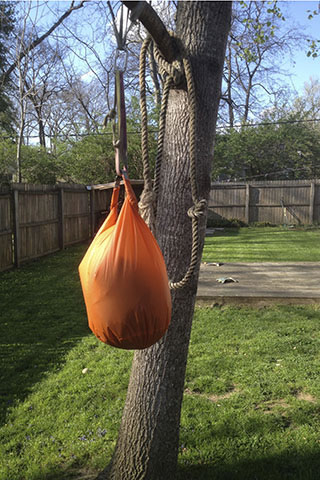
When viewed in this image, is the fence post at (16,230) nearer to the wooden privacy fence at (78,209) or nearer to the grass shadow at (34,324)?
the wooden privacy fence at (78,209)

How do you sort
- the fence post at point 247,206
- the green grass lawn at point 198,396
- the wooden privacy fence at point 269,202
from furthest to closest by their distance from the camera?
the fence post at point 247,206 → the wooden privacy fence at point 269,202 → the green grass lawn at point 198,396

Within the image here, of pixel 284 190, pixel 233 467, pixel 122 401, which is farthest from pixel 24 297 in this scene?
pixel 284 190

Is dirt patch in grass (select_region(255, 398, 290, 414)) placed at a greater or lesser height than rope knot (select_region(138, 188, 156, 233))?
lesser

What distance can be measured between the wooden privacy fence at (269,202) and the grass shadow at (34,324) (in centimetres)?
1150

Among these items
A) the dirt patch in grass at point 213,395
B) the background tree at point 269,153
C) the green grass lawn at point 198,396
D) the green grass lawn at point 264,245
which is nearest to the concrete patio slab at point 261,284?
the green grass lawn at point 198,396

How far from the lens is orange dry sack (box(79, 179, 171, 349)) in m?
1.42

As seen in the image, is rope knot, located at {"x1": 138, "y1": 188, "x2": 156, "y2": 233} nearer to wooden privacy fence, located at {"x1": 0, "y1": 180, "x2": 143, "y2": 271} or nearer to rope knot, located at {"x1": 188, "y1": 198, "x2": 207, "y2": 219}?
rope knot, located at {"x1": 188, "y1": 198, "x2": 207, "y2": 219}

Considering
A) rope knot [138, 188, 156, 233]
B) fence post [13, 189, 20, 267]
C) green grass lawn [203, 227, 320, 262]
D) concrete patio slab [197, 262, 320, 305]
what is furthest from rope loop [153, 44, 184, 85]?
green grass lawn [203, 227, 320, 262]

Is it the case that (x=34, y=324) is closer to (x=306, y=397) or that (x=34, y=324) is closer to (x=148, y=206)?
(x=306, y=397)

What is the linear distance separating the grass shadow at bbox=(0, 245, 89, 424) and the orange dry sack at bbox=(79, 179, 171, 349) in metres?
2.04

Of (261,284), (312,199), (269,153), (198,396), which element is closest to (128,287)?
(198,396)

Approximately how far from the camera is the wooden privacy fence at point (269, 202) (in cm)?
1781

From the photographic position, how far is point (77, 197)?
12.5 metres

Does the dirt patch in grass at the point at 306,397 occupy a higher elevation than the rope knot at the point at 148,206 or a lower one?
lower
